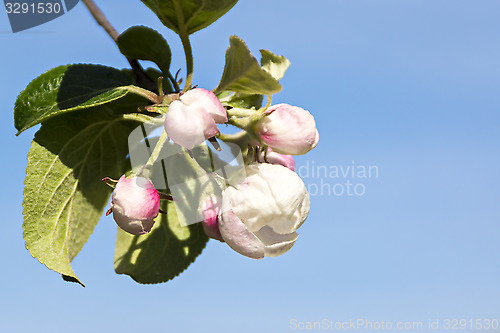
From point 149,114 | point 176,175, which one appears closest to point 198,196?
point 176,175

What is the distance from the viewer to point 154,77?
123cm

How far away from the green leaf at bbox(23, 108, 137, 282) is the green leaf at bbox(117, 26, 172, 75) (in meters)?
0.12

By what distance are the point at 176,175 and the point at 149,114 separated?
0.35 feet

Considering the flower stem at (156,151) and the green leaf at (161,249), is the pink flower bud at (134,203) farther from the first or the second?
the green leaf at (161,249)

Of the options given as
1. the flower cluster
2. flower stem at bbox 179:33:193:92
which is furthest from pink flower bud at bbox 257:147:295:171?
flower stem at bbox 179:33:193:92

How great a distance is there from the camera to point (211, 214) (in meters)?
1.04

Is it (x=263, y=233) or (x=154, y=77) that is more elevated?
(x=154, y=77)

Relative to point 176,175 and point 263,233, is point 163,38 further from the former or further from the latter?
point 263,233

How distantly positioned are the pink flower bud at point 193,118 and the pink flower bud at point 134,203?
85 millimetres

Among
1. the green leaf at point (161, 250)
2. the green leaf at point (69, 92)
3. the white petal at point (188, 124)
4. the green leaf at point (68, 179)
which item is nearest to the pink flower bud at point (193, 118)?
the white petal at point (188, 124)

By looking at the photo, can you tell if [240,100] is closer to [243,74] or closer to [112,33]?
[243,74]

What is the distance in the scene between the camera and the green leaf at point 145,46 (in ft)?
3.70

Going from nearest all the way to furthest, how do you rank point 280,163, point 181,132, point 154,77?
point 181,132 → point 280,163 → point 154,77

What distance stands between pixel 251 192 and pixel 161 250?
13.3 inches
